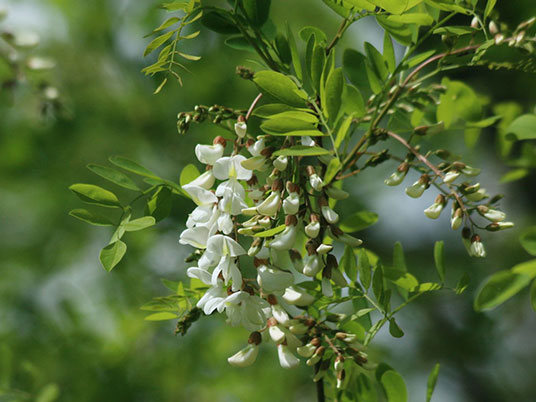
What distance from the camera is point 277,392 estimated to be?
5.10ft

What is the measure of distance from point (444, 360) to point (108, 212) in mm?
1826

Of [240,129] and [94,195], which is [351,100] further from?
[94,195]

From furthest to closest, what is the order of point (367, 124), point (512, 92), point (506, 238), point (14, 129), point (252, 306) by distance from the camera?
point (506, 238) < point (512, 92) < point (14, 129) < point (367, 124) < point (252, 306)

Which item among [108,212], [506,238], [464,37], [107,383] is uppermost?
[464,37]

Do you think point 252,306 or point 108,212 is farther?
point 108,212

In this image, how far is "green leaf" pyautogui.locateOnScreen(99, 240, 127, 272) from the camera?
480mm

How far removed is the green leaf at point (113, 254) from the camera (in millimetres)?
480

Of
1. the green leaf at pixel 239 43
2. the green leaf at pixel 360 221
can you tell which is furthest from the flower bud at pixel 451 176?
the green leaf at pixel 239 43

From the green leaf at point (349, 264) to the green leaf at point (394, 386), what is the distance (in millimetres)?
94

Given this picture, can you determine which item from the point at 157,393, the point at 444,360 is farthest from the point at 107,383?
the point at 444,360

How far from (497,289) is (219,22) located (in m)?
0.34

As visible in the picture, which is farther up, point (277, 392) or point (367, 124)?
point (367, 124)

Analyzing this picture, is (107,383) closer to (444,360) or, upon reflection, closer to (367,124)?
(367,124)

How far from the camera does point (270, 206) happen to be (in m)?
0.42
